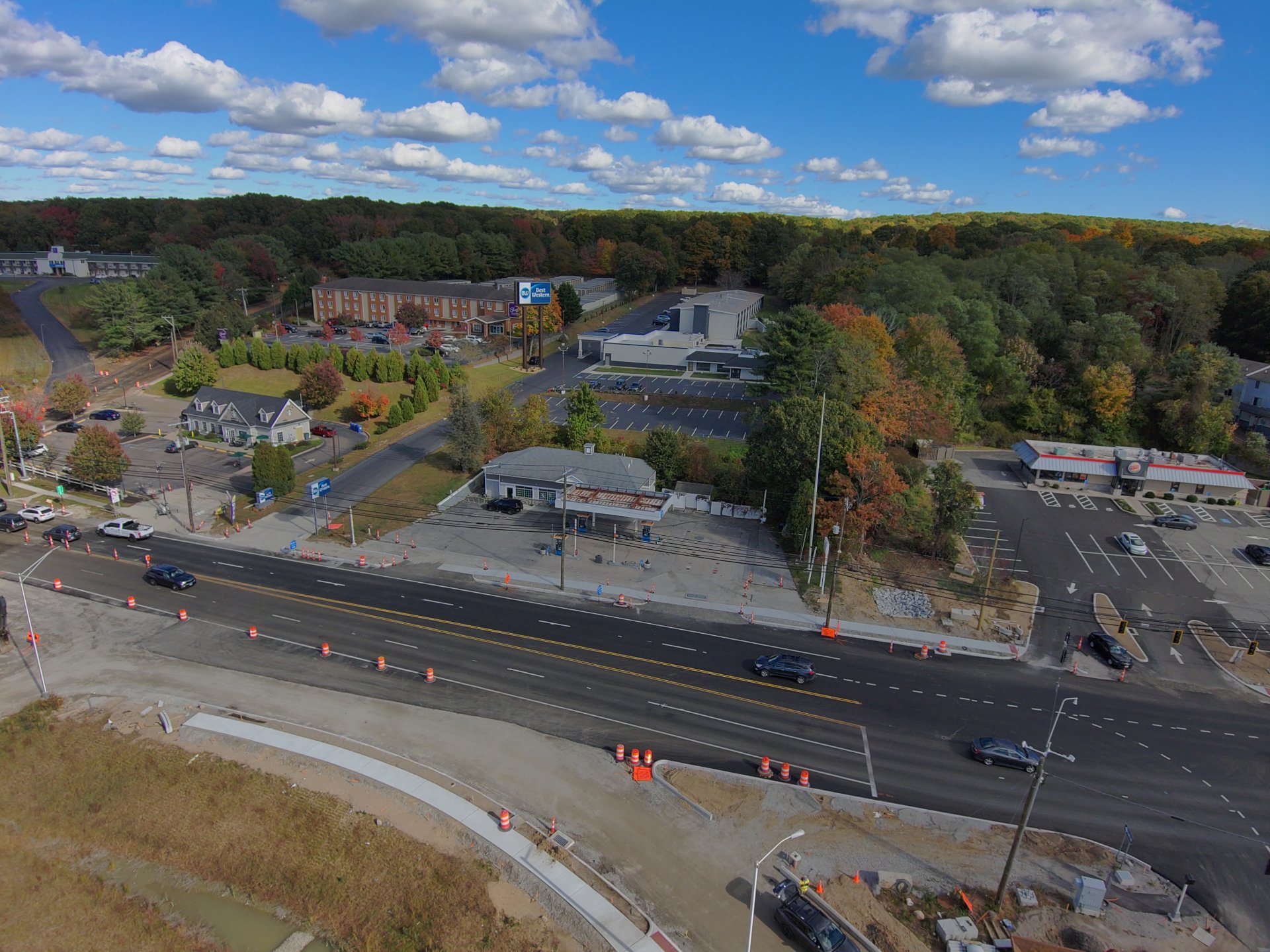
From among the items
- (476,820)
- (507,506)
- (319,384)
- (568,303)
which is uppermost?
(568,303)

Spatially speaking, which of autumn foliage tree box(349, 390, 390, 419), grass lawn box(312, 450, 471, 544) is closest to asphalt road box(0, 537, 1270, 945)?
grass lawn box(312, 450, 471, 544)

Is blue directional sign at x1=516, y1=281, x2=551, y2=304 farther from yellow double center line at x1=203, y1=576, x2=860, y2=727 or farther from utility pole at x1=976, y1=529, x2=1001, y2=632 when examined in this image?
utility pole at x1=976, y1=529, x2=1001, y2=632

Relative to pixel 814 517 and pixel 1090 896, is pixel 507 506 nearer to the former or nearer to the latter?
pixel 814 517

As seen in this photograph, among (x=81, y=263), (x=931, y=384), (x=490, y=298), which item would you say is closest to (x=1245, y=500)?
(x=931, y=384)

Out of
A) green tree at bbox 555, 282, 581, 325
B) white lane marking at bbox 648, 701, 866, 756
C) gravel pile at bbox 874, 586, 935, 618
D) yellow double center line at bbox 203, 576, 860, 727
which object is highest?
green tree at bbox 555, 282, 581, 325

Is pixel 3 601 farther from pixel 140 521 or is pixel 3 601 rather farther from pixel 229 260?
pixel 229 260

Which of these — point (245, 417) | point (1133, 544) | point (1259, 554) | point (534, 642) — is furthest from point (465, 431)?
point (1259, 554)
